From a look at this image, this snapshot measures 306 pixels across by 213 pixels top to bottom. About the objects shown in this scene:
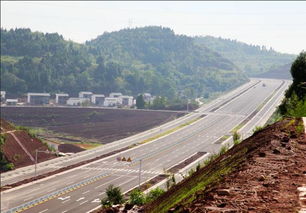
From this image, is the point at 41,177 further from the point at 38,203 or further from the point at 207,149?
the point at 207,149

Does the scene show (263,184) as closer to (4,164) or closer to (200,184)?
(200,184)

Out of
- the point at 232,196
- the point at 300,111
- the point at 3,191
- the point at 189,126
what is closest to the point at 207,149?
the point at 189,126

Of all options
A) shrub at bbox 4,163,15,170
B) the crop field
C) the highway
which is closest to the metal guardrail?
the highway

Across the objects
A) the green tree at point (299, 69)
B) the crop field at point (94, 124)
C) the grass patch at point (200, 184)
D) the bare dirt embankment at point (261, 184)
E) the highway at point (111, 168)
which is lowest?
the crop field at point (94, 124)

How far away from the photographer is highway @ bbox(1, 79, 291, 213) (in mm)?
65562

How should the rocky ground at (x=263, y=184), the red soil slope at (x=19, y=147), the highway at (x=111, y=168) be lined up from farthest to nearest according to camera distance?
the red soil slope at (x=19, y=147), the highway at (x=111, y=168), the rocky ground at (x=263, y=184)

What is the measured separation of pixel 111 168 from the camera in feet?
316

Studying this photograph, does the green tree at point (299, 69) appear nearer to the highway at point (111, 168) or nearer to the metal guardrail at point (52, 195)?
the highway at point (111, 168)

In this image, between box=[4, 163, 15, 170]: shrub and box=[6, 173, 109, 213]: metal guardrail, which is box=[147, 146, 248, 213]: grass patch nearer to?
box=[6, 173, 109, 213]: metal guardrail

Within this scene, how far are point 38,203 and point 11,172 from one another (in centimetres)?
3127

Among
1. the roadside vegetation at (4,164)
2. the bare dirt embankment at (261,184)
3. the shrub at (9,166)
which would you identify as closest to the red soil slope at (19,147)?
the roadside vegetation at (4,164)

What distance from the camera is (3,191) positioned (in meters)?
72.8

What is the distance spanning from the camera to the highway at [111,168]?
6556 centimetres

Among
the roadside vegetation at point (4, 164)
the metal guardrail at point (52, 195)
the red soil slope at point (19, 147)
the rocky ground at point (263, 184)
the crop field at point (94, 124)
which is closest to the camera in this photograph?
the rocky ground at point (263, 184)
